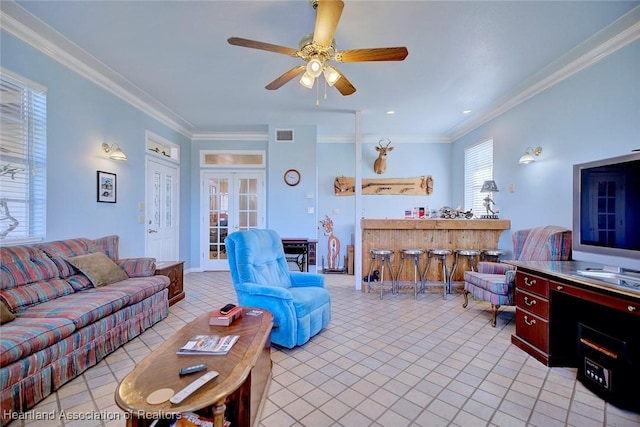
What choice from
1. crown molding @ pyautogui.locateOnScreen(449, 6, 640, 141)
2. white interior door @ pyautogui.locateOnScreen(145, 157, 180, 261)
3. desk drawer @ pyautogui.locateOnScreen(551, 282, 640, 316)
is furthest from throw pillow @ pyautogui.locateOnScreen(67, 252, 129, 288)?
crown molding @ pyautogui.locateOnScreen(449, 6, 640, 141)

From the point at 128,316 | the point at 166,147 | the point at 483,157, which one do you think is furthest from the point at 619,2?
the point at 166,147

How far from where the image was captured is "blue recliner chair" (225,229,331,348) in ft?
8.16

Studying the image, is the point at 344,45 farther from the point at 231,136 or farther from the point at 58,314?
the point at 231,136

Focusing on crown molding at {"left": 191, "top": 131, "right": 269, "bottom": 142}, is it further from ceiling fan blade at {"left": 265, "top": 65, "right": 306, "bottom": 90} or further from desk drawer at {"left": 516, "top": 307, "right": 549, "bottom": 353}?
desk drawer at {"left": 516, "top": 307, "right": 549, "bottom": 353}

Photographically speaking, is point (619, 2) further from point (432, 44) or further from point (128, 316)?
point (128, 316)

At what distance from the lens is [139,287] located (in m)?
2.89

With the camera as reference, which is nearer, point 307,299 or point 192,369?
point 192,369

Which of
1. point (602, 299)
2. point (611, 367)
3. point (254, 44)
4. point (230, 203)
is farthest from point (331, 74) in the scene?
point (230, 203)

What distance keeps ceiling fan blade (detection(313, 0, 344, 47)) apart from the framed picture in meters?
3.14

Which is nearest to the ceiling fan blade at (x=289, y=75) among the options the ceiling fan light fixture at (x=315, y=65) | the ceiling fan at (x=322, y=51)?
the ceiling fan at (x=322, y=51)

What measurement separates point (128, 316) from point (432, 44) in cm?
397

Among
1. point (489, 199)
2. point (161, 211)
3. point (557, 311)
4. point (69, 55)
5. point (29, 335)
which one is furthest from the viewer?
point (161, 211)

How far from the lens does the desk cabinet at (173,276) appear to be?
3.55 metres

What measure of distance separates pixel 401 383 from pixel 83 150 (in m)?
4.07
